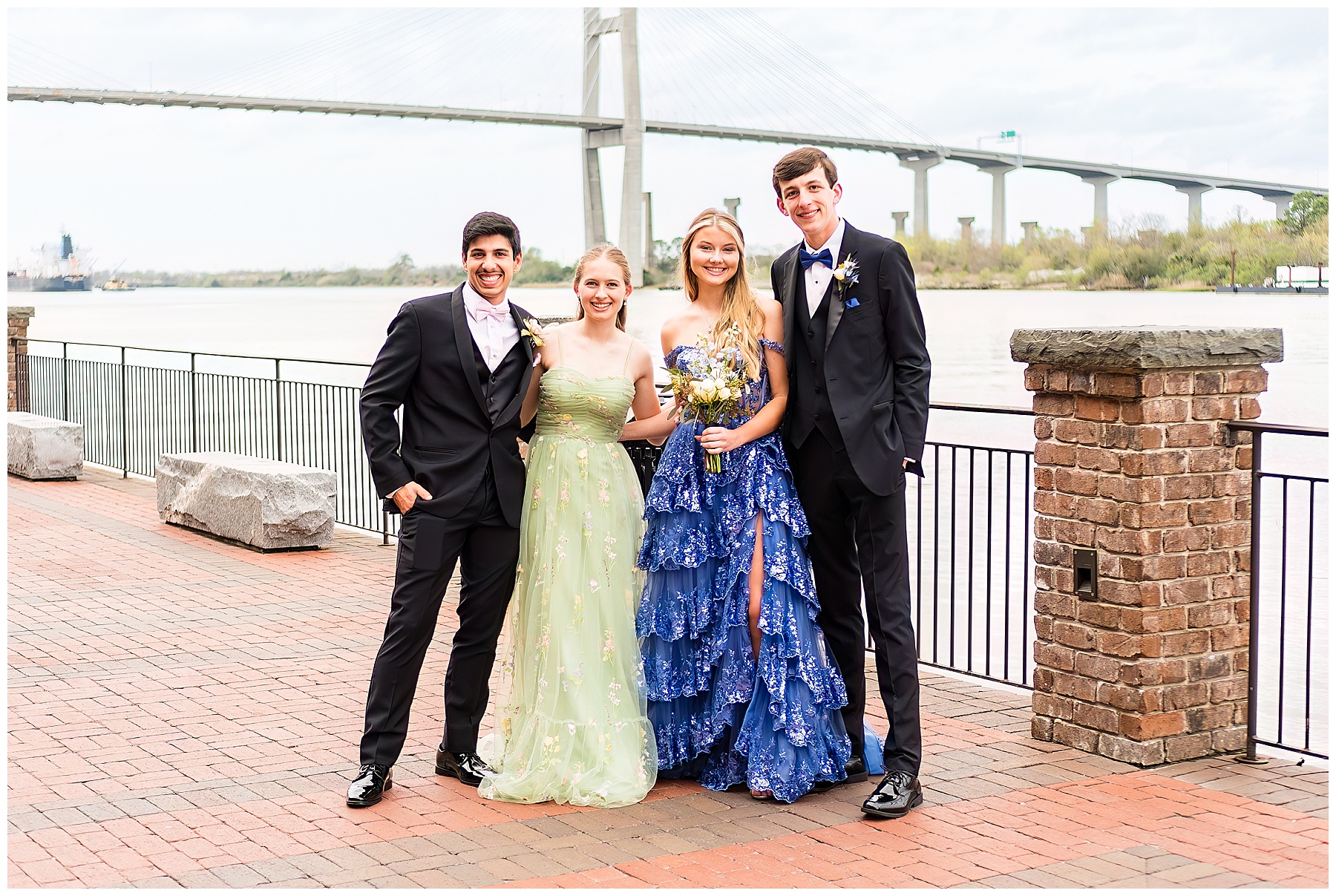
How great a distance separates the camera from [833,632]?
4789 mm

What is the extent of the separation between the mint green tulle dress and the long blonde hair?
446 millimetres

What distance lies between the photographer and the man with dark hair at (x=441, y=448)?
446 centimetres

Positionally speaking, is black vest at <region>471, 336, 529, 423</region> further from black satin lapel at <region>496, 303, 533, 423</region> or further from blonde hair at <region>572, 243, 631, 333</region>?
A: blonde hair at <region>572, 243, 631, 333</region>

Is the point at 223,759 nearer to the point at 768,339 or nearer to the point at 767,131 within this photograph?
the point at 768,339

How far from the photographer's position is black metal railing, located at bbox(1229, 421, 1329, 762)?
4973 millimetres

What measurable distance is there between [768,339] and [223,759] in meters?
2.47

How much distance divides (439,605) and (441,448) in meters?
0.52

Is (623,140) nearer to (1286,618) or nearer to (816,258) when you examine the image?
(1286,618)

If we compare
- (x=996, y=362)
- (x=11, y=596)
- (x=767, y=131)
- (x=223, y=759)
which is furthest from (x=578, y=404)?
(x=996, y=362)

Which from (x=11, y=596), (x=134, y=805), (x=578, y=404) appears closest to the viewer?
(x=134, y=805)

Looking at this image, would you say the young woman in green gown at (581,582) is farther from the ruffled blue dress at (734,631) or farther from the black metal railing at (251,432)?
the black metal railing at (251,432)

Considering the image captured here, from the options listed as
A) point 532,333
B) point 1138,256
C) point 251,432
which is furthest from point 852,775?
point 1138,256

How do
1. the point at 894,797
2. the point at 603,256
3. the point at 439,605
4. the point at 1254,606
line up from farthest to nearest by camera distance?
the point at 1254,606 → the point at 603,256 → the point at 439,605 → the point at 894,797

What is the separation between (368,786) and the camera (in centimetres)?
442
